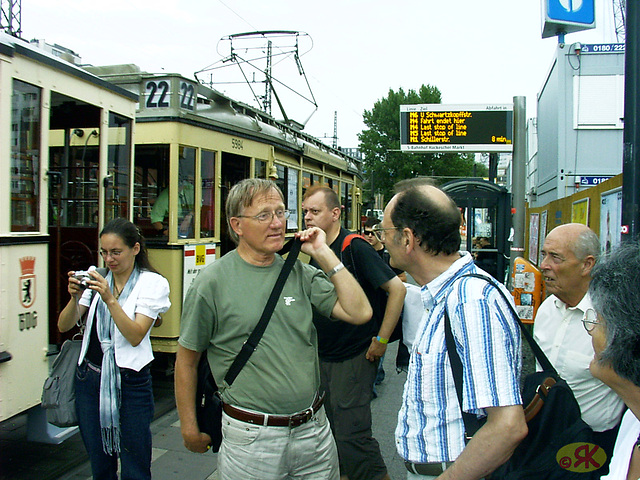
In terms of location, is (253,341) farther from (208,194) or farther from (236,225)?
(208,194)

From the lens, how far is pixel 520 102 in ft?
35.4

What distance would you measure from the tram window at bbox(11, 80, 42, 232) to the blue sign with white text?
24.2 ft

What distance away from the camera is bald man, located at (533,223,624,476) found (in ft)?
7.08

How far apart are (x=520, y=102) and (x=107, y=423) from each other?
10.00m

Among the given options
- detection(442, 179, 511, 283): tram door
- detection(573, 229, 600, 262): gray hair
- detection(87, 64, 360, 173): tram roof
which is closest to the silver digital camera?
detection(573, 229, 600, 262): gray hair

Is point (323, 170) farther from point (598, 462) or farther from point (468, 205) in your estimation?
point (598, 462)

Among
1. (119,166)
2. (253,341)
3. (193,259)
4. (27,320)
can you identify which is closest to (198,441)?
(253,341)

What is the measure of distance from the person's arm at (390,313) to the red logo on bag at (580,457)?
1.59m

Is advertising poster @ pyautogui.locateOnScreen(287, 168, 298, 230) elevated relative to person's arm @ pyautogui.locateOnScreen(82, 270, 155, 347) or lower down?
elevated

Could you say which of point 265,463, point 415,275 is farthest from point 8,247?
point 415,275

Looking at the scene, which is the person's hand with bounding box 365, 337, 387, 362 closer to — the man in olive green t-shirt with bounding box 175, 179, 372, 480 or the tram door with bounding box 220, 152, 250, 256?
the man in olive green t-shirt with bounding box 175, 179, 372, 480

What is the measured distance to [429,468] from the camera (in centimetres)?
171

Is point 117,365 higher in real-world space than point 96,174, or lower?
lower

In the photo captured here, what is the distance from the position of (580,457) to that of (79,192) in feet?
15.3
